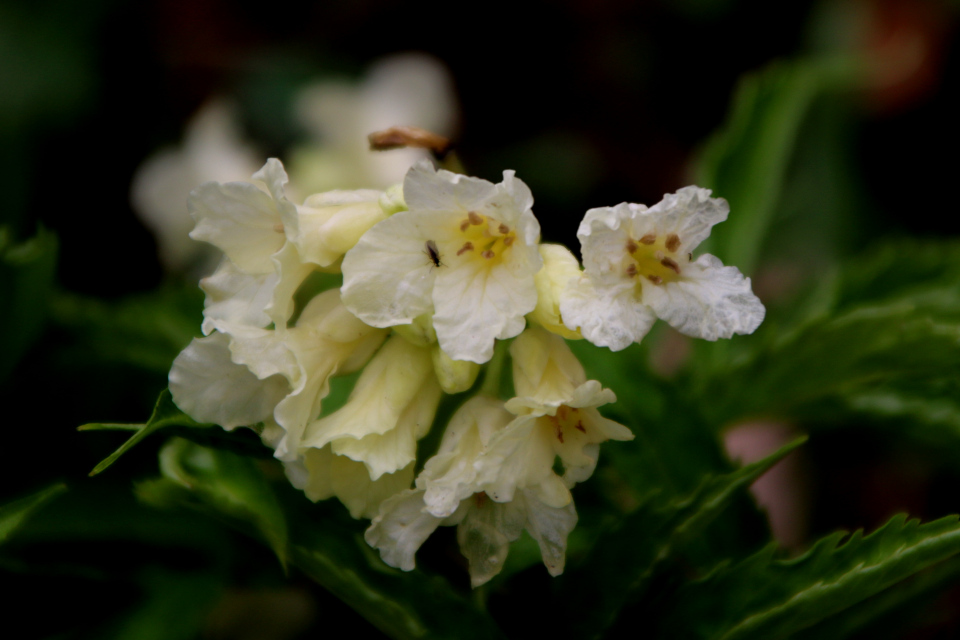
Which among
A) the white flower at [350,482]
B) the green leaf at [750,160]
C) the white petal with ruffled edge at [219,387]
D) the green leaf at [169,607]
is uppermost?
the green leaf at [750,160]

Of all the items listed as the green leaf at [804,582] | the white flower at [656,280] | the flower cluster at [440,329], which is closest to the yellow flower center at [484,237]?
the flower cluster at [440,329]

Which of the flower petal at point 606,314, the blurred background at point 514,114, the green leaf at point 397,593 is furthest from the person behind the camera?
the blurred background at point 514,114

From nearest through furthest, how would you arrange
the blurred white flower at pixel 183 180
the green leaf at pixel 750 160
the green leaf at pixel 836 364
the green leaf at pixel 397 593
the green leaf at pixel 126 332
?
the green leaf at pixel 397 593 < the green leaf at pixel 836 364 < the green leaf at pixel 126 332 < the green leaf at pixel 750 160 < the blurred white flower at pixel 183 180

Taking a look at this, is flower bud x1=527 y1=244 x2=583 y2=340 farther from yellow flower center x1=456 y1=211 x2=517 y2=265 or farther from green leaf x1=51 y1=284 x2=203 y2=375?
green leaf x1=51 y1=284 x2=203 y2=375

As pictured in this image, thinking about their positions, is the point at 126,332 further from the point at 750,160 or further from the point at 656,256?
the point at 750,160

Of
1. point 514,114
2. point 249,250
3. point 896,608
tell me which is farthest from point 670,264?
point 514,114

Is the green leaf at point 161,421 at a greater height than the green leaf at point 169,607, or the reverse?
the green leaf at point 161,421

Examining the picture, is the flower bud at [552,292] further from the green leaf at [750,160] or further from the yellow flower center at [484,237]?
the green leaf at [750,160]
